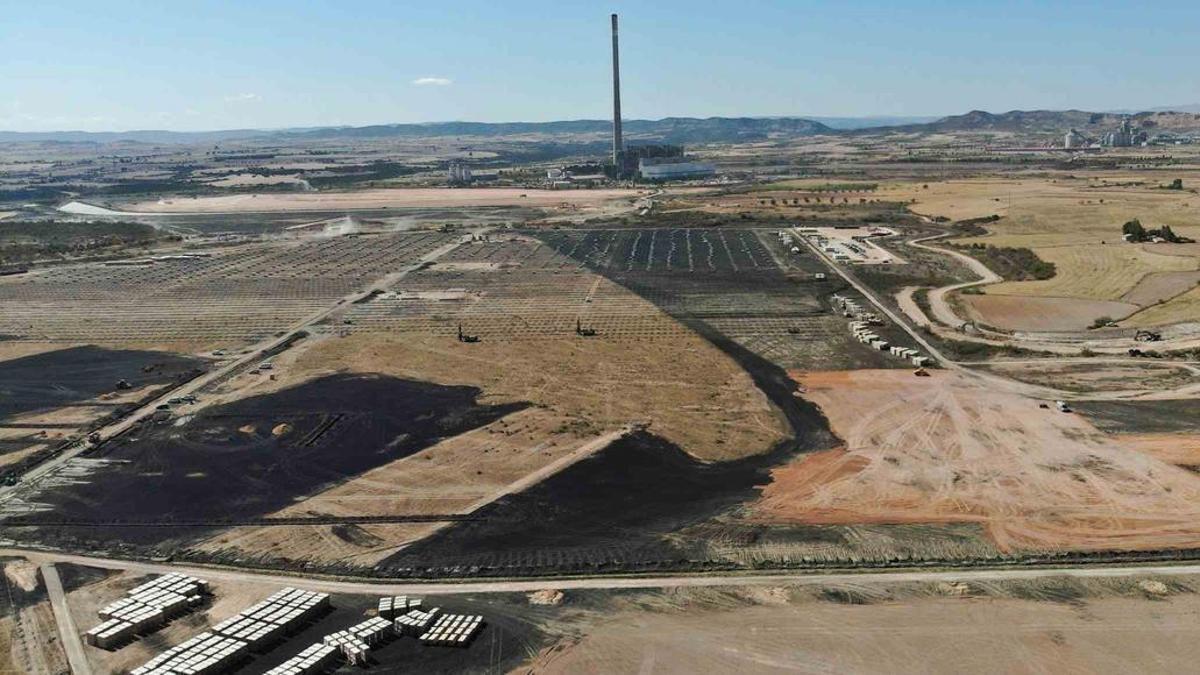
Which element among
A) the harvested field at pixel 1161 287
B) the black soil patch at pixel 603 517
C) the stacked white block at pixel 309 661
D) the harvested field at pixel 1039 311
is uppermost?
the harvested field at pixel 1161 287

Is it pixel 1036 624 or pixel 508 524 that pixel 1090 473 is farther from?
pixel 508 524

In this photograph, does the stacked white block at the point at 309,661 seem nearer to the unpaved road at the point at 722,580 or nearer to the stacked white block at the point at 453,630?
the stacked white block at the point at 453,630

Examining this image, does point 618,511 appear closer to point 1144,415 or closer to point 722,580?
point 722,580

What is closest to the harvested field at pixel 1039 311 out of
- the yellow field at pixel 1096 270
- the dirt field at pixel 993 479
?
the yellow field at pixel 1096 270

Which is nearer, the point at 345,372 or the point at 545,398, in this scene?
the point at 545,398

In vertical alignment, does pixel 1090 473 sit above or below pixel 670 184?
below

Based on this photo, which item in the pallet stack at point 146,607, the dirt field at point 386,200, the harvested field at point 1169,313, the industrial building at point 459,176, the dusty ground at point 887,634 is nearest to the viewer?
the dusty ground at point 887,634

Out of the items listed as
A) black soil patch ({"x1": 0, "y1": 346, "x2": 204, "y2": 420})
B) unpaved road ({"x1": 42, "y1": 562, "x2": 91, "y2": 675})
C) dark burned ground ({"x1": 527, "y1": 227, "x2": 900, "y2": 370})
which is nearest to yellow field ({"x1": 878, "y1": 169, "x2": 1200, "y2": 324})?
dark burned ground ({"x1": 527, "y1": 227, "x2": 900, "y2": 370})

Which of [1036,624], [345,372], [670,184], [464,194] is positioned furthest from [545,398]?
[670,184]
